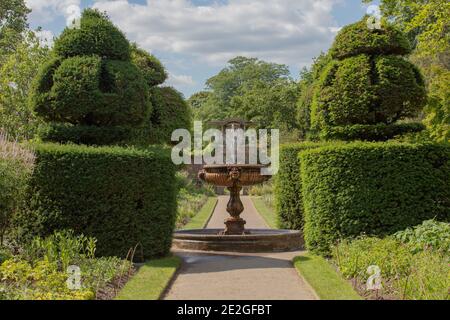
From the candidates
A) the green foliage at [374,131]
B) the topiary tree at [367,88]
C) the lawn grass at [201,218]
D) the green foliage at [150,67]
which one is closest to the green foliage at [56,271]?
the green foliage at [374,131]

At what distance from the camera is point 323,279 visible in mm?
8461

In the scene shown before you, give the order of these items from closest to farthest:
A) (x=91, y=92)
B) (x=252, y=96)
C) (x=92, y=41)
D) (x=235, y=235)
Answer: (x=91, y=92), (x=92, y=41), (x=235, y=235), (x=252, y=96)

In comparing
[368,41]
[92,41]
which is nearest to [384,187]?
[368,41]

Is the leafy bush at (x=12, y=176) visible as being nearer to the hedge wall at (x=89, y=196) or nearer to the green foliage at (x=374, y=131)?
the hedge wall at (x=89, y=196)

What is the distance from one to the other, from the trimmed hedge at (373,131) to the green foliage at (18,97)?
476 inches

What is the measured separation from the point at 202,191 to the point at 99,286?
26.1 meters

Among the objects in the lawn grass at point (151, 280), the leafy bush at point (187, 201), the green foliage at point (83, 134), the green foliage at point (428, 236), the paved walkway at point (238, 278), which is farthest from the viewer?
the leafy bush at point (187, 201)

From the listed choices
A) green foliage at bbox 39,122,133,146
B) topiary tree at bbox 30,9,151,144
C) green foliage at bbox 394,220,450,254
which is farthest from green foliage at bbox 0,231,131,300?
green foliage at bbox 394,220,450,254

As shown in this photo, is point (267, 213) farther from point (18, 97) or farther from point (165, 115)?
point (18, 97)

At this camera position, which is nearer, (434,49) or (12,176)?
(12,176)

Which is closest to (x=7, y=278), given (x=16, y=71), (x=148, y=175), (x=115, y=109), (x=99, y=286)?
(x=99, y=286)

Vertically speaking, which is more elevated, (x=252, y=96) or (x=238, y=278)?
(x=252, y=96)

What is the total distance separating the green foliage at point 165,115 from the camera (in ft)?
71.7

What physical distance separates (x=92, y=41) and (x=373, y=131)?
6021 mm
